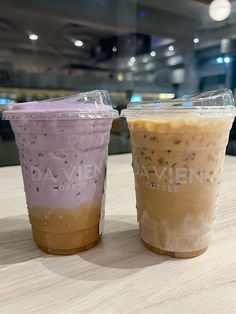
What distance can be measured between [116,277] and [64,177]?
147mm

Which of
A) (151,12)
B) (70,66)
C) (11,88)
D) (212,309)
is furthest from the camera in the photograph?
(151,12)

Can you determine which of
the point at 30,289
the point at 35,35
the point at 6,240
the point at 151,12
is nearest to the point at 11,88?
the point at 35,35

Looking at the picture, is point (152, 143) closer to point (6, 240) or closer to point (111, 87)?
point (6, 240)

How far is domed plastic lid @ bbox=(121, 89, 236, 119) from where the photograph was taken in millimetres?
373

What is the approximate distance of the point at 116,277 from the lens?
0.36m

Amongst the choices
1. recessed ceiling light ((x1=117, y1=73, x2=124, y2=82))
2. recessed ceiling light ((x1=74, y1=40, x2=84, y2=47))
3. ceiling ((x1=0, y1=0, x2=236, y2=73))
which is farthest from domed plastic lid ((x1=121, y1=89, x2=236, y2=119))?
recessed ceiling light ((x1=117, y1=73, x2=124, y2=82))

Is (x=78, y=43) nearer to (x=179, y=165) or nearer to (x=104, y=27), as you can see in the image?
(x=104, y=27)

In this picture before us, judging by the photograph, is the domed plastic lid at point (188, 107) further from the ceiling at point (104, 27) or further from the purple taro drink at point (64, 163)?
the ceiling at point (104, 27)

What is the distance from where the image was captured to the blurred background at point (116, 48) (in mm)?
2152

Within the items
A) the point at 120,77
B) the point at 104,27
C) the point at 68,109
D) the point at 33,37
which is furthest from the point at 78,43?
the point at 68,109

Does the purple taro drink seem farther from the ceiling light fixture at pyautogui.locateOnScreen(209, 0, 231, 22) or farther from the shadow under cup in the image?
the ceiling light fixture at pyautogui.locateOnScreen(209, 0, 231, 22)

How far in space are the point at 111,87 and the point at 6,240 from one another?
2.29 metres

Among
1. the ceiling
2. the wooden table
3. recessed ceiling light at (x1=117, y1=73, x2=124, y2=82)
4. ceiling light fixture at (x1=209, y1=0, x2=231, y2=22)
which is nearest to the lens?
the wooden table

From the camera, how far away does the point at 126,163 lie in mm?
1145
